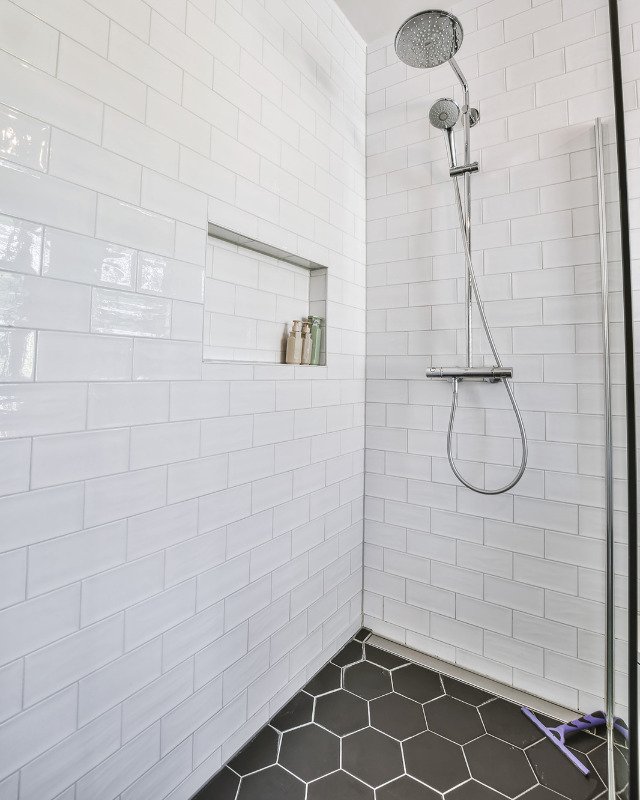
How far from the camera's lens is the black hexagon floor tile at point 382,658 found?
5.50 feet

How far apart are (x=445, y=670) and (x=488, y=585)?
0.39 m

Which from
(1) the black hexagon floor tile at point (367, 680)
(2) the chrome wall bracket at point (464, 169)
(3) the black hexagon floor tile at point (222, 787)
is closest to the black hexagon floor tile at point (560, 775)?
(1) the black hexagon floor tile at point (367, 680)

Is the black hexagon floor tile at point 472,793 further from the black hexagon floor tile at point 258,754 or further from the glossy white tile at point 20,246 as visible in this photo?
the glossy white tile at point 20,246

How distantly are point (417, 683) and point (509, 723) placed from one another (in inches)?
12.8

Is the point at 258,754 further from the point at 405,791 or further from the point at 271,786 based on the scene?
the point at 405,791

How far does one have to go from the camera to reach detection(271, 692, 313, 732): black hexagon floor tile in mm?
1364

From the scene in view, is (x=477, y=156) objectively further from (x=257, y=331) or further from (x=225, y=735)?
(x=225, y=735)

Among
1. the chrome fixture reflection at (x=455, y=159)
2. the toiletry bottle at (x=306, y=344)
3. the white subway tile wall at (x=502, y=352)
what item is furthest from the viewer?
the toiletry bottle at (x=306, y=344)

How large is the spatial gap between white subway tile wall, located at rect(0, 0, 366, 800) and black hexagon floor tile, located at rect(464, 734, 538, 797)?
62 cm

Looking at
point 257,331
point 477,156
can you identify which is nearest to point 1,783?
point 257,331

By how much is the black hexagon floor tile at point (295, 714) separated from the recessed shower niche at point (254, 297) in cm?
122

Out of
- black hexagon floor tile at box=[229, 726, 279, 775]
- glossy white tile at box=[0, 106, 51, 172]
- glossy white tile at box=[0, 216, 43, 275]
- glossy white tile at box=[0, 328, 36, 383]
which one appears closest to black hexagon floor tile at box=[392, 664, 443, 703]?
black hexagon floor tile at box=[229, 726, 279, 775]

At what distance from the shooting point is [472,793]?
1150 millimetres

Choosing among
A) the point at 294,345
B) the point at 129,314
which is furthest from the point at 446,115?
the point at 129,314
